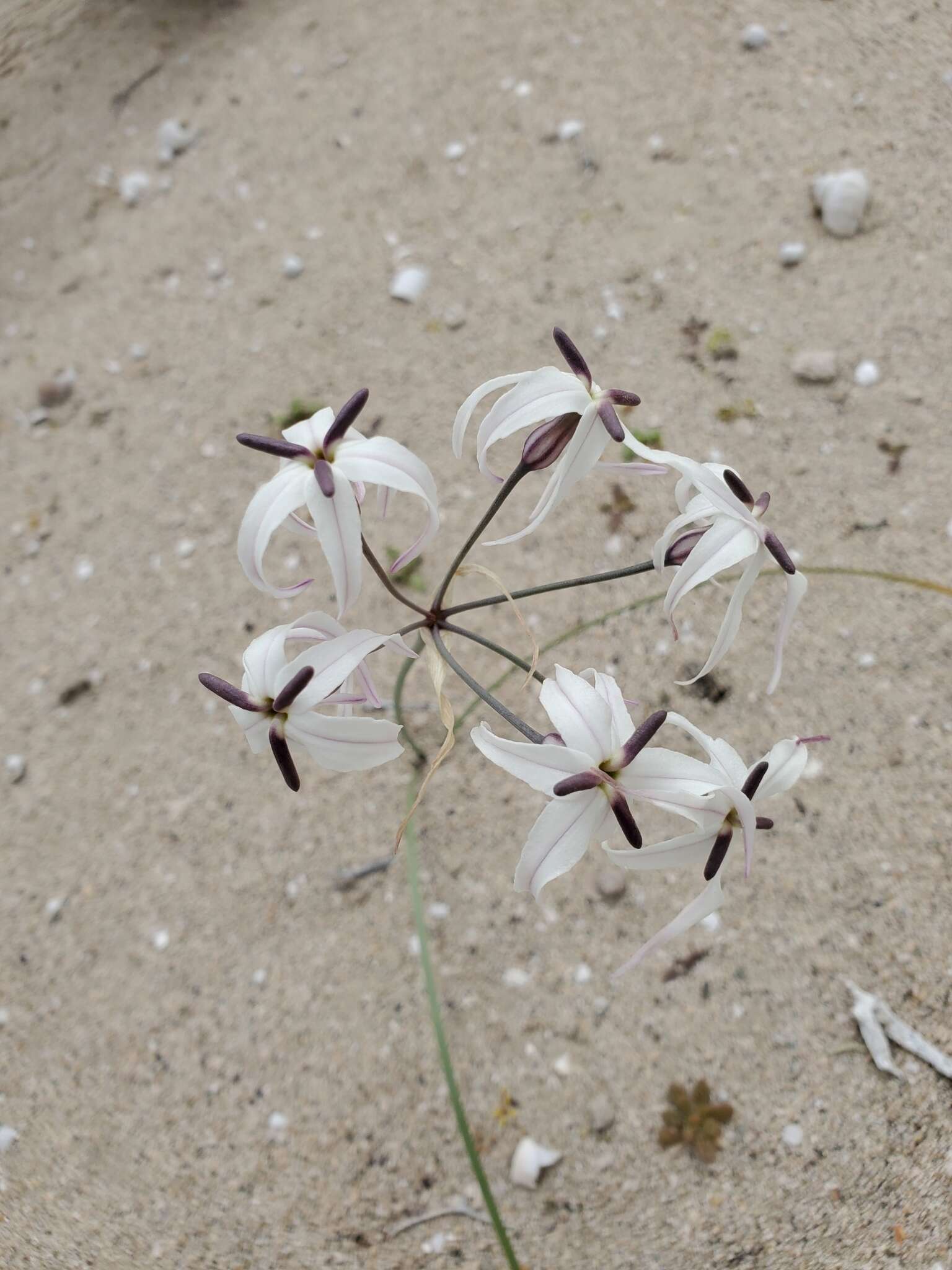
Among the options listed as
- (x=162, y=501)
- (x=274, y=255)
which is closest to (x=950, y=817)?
(x=162, y=501)

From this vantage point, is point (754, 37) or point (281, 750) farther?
point (754, 37)

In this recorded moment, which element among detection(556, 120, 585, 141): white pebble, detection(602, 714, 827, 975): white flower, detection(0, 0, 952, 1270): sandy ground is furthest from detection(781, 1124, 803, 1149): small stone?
detection(556, 120, 585, 141): white pebble

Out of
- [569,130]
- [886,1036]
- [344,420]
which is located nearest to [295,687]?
[344,420]

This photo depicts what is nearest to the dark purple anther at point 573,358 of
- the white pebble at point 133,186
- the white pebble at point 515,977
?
the white pebble at point 515,977

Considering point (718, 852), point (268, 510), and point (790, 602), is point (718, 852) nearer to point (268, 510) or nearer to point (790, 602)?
point (790, 602)

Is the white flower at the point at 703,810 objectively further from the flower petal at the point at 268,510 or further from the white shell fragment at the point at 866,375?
the white shell fragment at the point at 866,375
